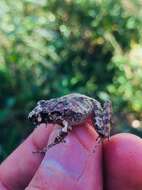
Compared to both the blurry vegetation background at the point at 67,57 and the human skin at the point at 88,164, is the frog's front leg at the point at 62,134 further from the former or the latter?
the blurry vegetation background at the point at 67,57

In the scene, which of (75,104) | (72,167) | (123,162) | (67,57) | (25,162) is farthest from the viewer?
(67,57)

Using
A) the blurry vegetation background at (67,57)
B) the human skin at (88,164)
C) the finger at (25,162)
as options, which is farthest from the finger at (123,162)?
the blurry vegetation background at (67,57)

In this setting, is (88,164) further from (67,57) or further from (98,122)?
(67,57)

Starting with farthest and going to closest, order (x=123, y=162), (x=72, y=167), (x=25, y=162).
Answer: (x=25, y=162) → (x=123, y=162) → (x=72, y=167)

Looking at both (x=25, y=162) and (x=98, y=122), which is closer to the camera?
(x=98, y=122)

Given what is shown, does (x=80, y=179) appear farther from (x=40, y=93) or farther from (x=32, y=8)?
(x=32, y=8)

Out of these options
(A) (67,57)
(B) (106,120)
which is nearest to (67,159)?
(B) (106,120)

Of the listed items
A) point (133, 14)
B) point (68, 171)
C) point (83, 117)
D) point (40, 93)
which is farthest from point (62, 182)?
point (133, 14)
